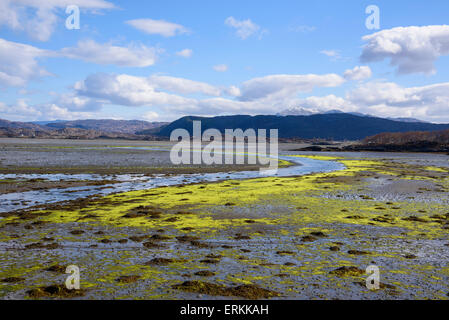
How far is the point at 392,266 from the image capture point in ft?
39.5

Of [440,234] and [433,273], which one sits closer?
[433,273]

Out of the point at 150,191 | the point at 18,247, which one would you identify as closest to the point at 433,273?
the point at 18,247

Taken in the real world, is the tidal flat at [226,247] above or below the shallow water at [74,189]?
below

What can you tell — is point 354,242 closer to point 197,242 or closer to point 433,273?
point 433,273

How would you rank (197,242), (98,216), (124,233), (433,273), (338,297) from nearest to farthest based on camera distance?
(338,297)
(433,273)
(197,242)
(124,233)
(98,216)

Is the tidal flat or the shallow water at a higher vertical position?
the shallow water

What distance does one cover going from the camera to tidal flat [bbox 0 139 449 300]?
10.2 meters

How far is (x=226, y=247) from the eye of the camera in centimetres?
1430

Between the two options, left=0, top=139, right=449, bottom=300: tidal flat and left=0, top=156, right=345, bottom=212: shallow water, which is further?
left=0, top=156, right=345, bottom=212: shallow water

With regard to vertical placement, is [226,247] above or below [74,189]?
below

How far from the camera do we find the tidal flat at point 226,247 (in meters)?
10.2

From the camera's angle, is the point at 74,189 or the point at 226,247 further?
the point at 74,189
